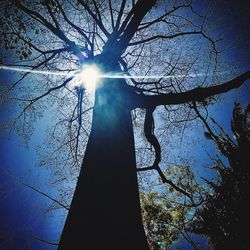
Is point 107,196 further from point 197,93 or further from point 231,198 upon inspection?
point 231,198

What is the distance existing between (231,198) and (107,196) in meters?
6.50

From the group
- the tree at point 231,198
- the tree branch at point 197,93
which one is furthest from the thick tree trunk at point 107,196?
the tree at point 231,198

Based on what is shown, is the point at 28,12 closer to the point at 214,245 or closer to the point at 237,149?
the point at 237,149

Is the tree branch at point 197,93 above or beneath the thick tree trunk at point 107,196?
above

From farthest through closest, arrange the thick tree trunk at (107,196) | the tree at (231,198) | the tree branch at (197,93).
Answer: the tree at (231,198)
the tree branch at (197,93)
the thick tree trunk at (107,196)

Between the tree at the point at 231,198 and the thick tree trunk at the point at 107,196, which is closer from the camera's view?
the thick tree trunk at the point at 107,196

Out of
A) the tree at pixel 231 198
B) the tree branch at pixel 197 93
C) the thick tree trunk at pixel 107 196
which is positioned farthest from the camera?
the tree at pixel 231 198

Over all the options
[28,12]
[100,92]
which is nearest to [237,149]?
[100,92]

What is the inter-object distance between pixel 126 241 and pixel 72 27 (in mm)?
5176

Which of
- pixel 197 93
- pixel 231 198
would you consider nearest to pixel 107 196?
pixel 197 93

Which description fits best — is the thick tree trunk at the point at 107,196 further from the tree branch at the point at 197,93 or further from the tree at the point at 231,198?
the tree at the point at 231,198

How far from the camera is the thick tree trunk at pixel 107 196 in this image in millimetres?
2227

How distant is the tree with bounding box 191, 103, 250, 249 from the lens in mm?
6852

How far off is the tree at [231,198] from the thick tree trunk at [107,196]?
418 centimetres
